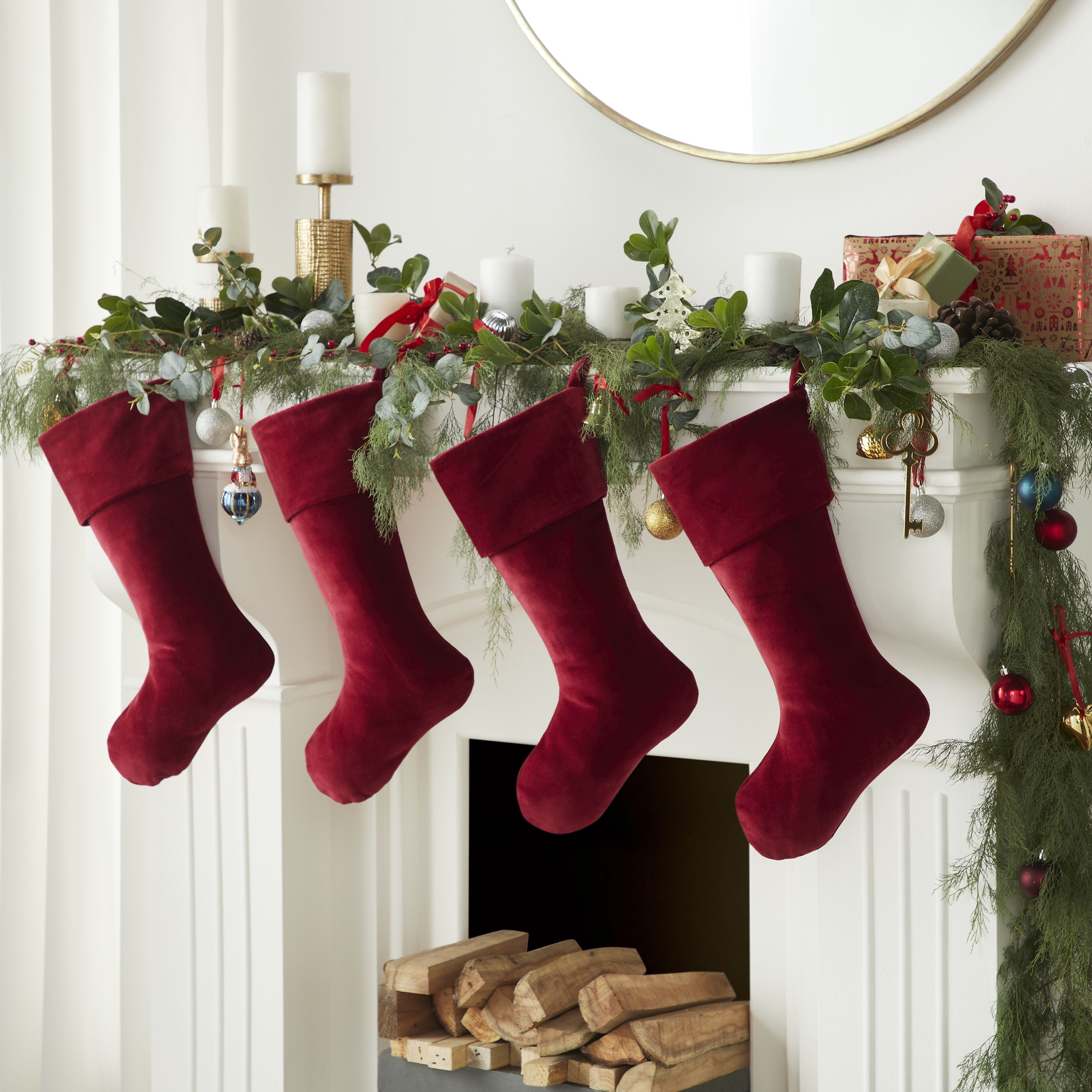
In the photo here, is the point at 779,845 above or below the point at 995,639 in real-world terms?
below

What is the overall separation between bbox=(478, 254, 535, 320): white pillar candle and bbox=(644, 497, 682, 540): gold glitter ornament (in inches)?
11.5

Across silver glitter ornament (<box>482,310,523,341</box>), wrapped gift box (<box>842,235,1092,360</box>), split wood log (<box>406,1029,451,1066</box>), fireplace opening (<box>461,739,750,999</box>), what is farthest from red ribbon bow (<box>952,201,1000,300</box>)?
split wood log (<box>406,1029,451,1066</box>)

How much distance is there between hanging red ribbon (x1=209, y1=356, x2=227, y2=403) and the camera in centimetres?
148

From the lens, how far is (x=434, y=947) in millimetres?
1799

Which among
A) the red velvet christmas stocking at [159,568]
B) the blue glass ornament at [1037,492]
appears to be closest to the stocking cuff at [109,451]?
the red velvet christmas stocking at [159,568]

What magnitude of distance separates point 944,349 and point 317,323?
70 centimetres

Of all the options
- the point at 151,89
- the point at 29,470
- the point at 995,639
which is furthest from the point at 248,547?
the point at 995,639

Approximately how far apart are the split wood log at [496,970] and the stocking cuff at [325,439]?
676 mm

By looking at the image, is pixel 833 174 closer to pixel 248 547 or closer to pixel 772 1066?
pixel 248 547

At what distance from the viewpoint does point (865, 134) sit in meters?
1.46

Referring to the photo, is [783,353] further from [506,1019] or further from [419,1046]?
[419,1046]

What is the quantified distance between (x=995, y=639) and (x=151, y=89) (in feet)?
4.78

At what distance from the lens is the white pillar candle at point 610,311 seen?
4.41ft

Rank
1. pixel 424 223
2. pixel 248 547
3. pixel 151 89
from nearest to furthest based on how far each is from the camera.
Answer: pixel 248 547 < pixel 424 223 < pixel 151 89
